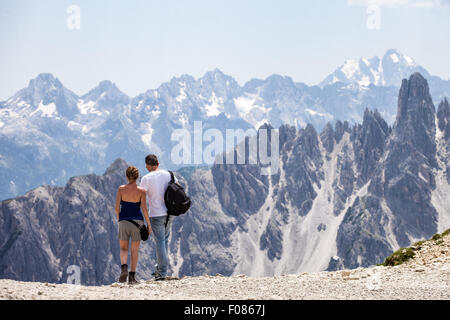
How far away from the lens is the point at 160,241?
2197 cm

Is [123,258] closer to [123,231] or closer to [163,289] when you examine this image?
[123,231]

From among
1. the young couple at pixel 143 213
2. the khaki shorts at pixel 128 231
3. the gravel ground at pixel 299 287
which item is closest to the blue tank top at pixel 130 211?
the young couple at pixel 143 213

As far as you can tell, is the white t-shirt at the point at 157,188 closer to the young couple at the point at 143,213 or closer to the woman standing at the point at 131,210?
the young couple at the point at 143,213

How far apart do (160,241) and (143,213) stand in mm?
1532

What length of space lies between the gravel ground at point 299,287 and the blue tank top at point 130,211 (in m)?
2.77

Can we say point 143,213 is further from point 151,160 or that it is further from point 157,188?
point 151,160

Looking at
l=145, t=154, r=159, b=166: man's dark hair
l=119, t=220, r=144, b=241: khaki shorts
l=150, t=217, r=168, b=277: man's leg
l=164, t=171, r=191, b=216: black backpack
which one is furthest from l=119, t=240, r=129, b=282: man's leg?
l=145, t=154, r=159, b=166: man's dark hair

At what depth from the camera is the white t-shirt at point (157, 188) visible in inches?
846

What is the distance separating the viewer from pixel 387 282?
65.9 feet

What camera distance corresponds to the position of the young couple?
20766 mm
